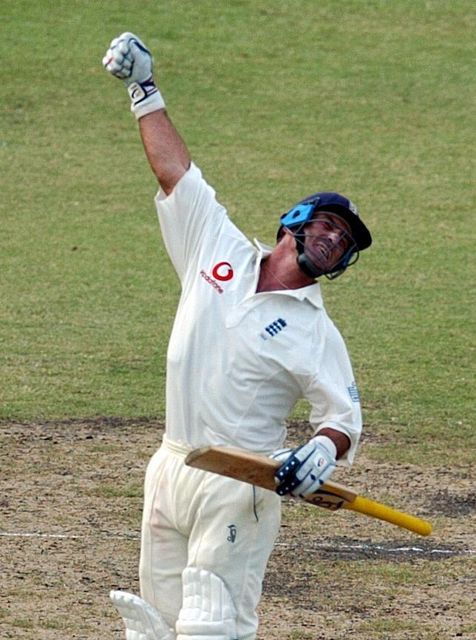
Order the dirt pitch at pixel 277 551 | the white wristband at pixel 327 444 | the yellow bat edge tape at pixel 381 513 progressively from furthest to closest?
the dirt pitch at pixel 277 551, the yellow bat edge tape at pixel 381 513, the white wristband at pixel 327 444

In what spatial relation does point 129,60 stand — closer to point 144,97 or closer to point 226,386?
point 144,97

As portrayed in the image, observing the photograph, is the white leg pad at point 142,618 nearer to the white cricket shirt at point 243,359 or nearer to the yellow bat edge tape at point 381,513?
the white cricket shirt at point 243,359

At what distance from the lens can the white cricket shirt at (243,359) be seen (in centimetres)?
519

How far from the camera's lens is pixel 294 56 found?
20906 millimetres

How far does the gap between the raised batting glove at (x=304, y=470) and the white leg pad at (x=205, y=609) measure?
0.44 m

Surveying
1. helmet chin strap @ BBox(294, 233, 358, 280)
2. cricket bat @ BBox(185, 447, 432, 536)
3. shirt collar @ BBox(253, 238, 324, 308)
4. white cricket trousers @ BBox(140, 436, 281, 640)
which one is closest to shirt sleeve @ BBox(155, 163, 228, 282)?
shirt collar @ BBox(253, 238, 324, 308)

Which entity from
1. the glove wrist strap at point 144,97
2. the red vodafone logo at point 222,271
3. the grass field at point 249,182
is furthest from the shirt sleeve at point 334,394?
the grass field at point 249,182

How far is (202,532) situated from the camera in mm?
5191

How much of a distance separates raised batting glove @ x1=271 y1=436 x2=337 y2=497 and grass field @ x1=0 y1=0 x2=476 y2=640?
6.19 ft

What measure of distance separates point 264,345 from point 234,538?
70cm

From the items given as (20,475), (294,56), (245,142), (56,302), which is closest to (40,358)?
(56,302)

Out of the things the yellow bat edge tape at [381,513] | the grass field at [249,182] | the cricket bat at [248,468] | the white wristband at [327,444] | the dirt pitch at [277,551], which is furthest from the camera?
the grass field at [249,182]

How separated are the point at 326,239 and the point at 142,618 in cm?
152

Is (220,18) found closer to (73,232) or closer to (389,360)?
(73,232)
